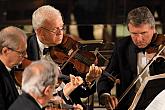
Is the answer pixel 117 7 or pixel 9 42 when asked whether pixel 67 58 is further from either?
pixel 117 7

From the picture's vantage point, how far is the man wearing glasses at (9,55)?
2.73 meters

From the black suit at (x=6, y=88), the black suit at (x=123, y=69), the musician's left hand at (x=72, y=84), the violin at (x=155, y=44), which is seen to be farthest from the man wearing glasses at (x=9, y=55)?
the violin at (x=155, y=44)

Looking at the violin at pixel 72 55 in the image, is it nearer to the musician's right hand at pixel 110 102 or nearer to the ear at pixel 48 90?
the musician's right hand at pixel 110 102

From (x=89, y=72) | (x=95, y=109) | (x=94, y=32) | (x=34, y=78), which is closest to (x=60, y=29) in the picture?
(x=89, y=72)

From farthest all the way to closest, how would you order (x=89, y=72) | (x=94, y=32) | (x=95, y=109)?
(x=94, y=32) → (x=95, y=109) → (x=89, y=72)

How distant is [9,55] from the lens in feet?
9.21

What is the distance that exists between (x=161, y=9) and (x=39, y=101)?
5.03 m

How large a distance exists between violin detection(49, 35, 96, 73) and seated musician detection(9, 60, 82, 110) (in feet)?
3.49

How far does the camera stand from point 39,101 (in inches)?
93.0

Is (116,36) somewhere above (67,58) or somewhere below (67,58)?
below

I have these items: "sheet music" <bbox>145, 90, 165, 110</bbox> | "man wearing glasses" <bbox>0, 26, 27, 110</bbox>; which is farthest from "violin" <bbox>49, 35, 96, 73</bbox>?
"sheet music" <bbox>145, 90, 165, 110</bbox>

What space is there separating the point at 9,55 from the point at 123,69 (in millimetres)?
922

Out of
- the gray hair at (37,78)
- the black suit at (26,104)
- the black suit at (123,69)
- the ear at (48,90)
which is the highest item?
the gray hair at (37,78)

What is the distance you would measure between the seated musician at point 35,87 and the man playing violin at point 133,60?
0.94m
